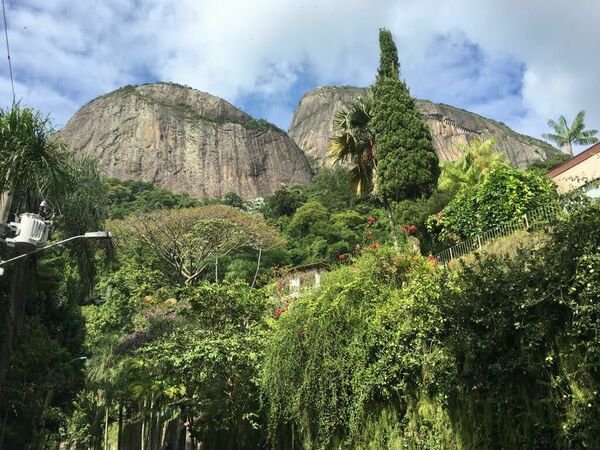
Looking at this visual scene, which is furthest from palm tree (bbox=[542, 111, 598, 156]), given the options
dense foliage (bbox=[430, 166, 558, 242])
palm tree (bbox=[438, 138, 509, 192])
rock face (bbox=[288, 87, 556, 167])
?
rock face (bbox=[288, 87, 556, 167])

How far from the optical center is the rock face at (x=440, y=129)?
383 ft

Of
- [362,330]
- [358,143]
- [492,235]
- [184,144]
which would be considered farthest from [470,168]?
[184,144]

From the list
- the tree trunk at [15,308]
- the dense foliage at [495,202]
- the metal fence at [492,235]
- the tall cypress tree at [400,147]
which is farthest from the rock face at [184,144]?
the metal fence at [492,235]

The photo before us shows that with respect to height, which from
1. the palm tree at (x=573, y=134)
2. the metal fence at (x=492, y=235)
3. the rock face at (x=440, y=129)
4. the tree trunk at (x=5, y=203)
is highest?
the rock face at (x=440, y=129)

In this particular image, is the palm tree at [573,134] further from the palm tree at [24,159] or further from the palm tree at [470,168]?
the palm tree at [24,159]

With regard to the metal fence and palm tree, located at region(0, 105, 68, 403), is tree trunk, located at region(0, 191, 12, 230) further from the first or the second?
the metal fence

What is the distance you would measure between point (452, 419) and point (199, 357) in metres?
5.88

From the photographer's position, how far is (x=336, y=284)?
988cm

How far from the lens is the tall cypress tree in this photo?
18.4 m

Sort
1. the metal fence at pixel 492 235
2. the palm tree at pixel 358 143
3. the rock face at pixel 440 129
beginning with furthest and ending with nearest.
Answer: the rock face at pixel 440 129, the palm tree at pixel 358 143, the metal fence at pixel 492 235

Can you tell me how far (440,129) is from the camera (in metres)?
120

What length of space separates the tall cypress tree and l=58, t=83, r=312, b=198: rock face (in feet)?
227

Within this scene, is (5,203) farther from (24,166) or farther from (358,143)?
(358,143)

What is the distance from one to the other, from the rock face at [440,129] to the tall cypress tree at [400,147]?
292 feet
